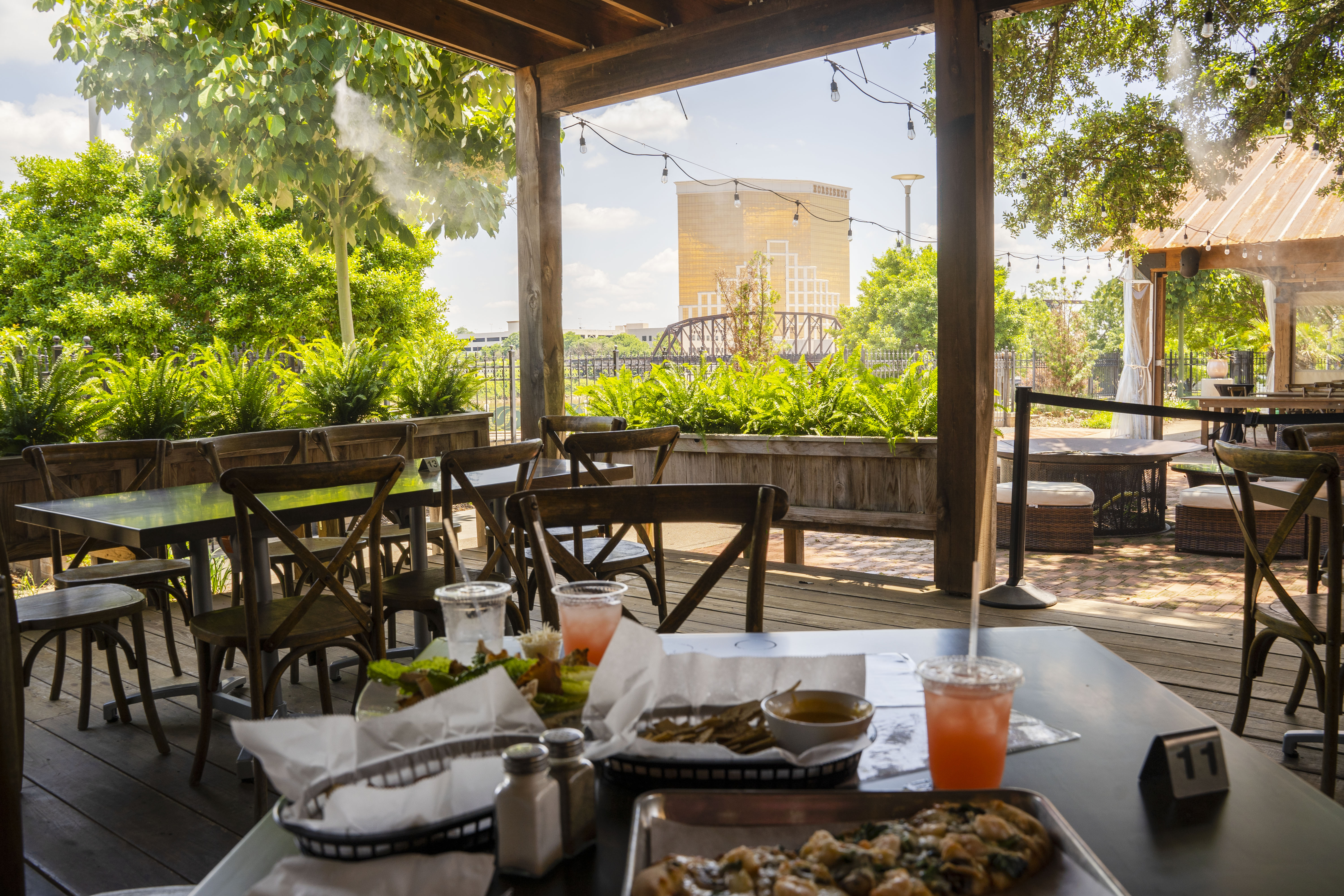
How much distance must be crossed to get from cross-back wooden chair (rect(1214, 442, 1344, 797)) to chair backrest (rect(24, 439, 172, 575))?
3.46 meters

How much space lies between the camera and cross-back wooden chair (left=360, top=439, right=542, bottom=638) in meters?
2.72

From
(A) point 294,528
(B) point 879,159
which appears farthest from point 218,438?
(B) point 879,159

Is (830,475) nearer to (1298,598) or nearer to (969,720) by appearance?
(1298,598)

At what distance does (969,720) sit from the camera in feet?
2.75

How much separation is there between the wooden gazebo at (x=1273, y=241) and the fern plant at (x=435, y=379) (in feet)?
20.4

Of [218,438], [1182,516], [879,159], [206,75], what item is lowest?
[1182,516]

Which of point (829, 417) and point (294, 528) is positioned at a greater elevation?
point (829, 417)

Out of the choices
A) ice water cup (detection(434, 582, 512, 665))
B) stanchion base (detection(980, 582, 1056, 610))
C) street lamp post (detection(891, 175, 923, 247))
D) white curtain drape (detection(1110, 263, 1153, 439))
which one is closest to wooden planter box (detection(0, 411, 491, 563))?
ice water cup (detection(434, 582, 512, 665))

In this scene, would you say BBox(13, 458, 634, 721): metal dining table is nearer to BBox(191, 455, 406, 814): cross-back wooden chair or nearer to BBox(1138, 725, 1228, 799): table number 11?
BBox(191, 455, 406, 814): cross-back wooden chair

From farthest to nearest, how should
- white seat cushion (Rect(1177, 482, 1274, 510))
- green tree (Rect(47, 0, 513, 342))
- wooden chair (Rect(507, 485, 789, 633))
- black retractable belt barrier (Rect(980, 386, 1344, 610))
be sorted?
green tree (Rect(47, 0, 513, 342))
white seat cushion (Rect(1177, 482, 1274, 510))
black retractable belt barrier (Rect(980, 386, 1344, 610))
wooden chair (Rect(507, 485, 789, 633))

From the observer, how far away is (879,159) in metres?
36.8

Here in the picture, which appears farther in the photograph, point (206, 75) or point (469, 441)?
point (206, 75)

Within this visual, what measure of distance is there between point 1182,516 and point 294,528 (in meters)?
5.37

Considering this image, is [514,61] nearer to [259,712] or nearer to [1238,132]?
[259,712]
